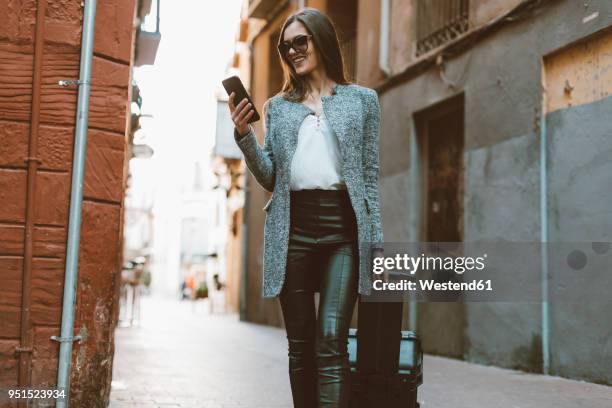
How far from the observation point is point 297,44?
11.6 feet


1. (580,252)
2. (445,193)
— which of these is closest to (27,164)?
(580,252)

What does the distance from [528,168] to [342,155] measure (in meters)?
5.32

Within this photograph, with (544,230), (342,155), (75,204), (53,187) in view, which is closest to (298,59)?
(342,155)

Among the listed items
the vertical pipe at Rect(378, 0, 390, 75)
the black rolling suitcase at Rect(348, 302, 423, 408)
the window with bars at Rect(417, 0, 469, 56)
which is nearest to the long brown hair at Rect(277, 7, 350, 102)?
the black rolling suitcase at Rect(348, 302, 423, 408)

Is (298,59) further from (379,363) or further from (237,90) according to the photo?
(379,363)

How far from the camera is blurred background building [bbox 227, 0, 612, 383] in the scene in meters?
7.42

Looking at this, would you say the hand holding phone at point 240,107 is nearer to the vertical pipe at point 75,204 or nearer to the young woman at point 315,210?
the young woman at point 315,210

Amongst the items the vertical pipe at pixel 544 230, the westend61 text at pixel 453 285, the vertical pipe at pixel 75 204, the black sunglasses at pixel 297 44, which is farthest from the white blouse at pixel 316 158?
the vertical pipe at pixel 544 230

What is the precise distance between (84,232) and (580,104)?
4.97 m

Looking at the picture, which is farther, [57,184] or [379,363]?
[57,184]

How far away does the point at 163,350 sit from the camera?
10.3 meters

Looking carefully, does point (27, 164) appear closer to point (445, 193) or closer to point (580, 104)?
point (580, 104)

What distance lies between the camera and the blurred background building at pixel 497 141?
7.42 m

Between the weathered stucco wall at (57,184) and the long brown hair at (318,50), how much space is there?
143 centimetres
